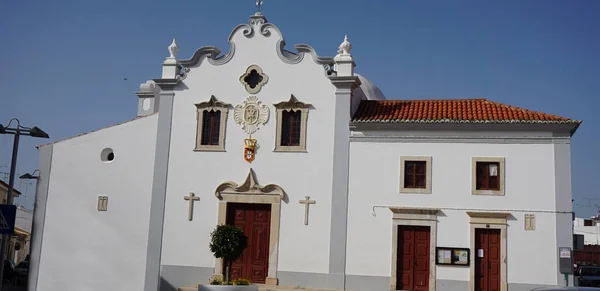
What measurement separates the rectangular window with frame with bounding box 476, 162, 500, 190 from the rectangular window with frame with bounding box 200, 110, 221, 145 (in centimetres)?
921

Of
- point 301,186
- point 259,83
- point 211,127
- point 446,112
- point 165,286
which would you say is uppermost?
point 259,83

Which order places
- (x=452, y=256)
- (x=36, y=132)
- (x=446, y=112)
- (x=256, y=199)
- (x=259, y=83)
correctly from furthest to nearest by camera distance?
(x=259, y=83)
(x=256, y=199)
(x=446, y=112)
(x=452, y=256)
(x=36, y=132)

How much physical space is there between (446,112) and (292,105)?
5337 mm

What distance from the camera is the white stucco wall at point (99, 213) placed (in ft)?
79.9

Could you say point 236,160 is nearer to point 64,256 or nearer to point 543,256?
point 64,256

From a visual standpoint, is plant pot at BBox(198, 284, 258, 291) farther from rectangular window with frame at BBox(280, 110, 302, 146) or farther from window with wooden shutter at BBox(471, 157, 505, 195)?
window with wooden shutter at BBox(471, 157, 505, 195)

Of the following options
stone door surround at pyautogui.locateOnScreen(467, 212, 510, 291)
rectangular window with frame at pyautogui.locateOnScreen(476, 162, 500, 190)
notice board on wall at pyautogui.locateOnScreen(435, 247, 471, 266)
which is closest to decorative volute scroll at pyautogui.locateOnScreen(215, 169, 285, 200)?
notice board on wall at pyautogui.locateOnScreen(435, 247, 471, 266)

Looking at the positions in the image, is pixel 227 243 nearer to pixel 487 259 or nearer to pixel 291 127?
pixel 291 127

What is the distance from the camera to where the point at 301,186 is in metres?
23.2

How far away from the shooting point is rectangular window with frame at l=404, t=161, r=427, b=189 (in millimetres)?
22328

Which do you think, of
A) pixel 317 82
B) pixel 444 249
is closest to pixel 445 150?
pixel 444 249

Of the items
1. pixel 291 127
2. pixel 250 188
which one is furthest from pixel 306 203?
pixel 291 127

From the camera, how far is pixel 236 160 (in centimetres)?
2394

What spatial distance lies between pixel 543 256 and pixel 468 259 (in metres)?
2.29
